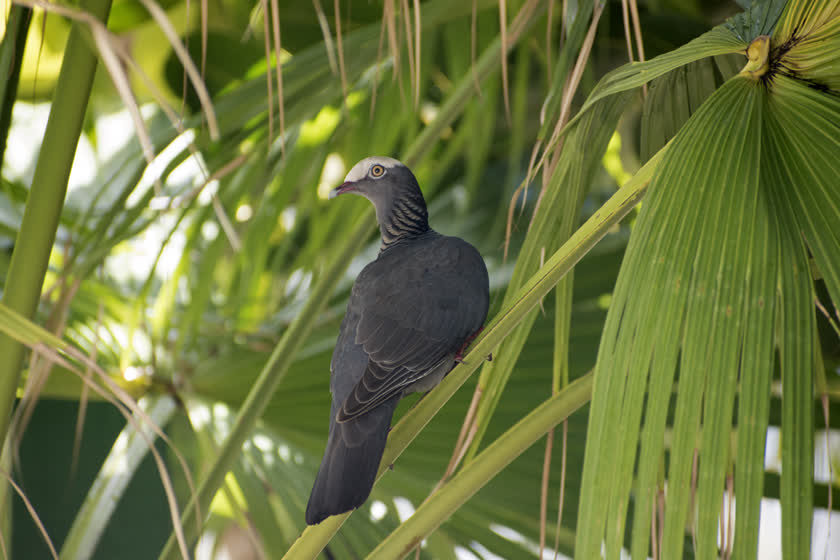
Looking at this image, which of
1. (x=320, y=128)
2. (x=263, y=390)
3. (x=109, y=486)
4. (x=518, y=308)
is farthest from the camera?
(x=320, y=128)

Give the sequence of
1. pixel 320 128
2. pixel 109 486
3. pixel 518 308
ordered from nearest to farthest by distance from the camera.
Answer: pixel 518 308, pixel 109 486, pixel 320 128

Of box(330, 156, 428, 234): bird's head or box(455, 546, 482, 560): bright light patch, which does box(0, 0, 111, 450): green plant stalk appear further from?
box(455, 546, 482, 560): bright light patch

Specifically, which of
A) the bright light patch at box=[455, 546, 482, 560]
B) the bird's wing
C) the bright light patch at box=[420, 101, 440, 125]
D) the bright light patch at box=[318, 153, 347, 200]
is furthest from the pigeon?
the bright light patch at box=[318, 153, 347, 200]

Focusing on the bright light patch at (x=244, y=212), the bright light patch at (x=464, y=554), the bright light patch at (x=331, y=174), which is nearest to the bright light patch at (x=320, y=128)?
the bright light patch at (x=244, y=212)

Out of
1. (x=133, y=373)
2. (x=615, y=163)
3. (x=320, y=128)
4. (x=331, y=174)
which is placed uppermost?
(x=615, y=163)

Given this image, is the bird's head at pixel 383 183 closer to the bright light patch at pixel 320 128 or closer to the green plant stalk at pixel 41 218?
the green plant stalk at pixel 41 218

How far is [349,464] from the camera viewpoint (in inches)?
25.5

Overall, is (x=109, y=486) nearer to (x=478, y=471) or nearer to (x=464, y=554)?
(x=464, y=554)

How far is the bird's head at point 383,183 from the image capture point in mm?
775

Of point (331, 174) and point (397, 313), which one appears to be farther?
point (331, 174)

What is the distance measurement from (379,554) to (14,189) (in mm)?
1060

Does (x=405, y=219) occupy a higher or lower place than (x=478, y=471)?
higher

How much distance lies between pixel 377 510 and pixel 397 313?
62 cm

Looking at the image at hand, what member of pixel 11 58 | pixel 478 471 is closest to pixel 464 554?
pixel 478 471
